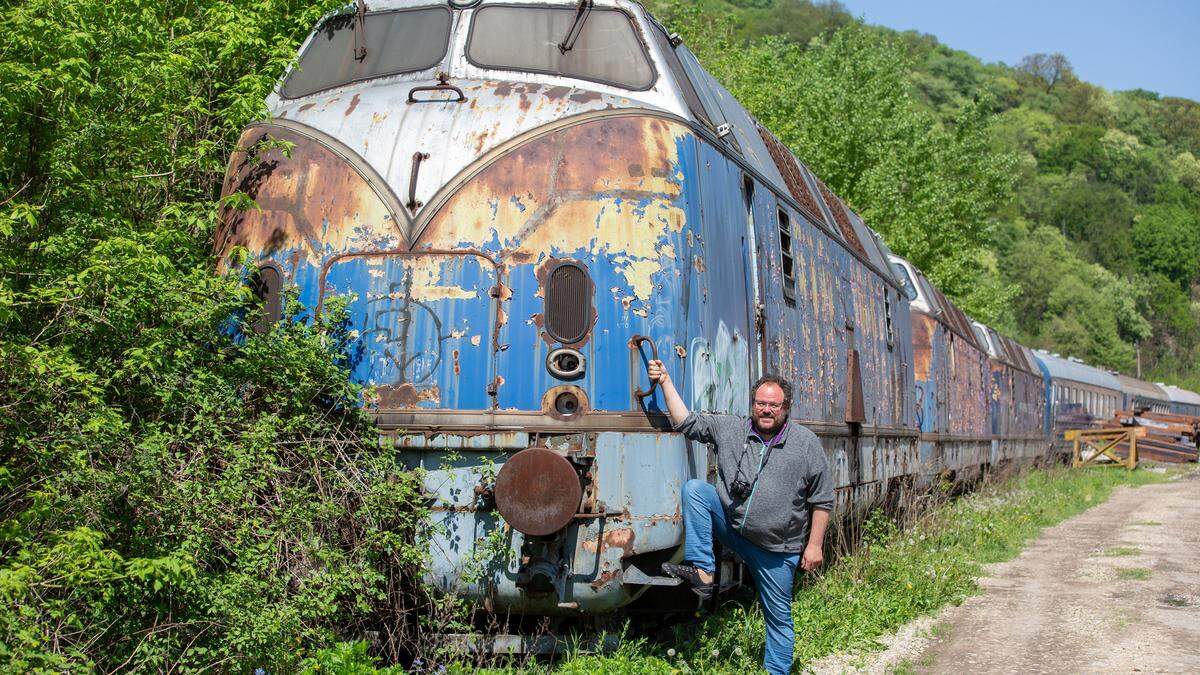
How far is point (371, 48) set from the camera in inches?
265

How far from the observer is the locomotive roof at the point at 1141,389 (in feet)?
143

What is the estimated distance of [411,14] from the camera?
6.77 metres

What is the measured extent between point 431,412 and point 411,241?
863 millimetres

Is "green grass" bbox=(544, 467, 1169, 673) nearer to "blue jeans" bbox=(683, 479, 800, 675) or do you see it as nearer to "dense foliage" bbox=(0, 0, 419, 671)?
"blue jeans" bbox=(683, 479, 800, 675)

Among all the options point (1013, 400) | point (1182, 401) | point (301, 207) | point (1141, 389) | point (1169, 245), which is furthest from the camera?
point (1169, 245)

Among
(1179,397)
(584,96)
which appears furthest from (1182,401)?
(584,96)

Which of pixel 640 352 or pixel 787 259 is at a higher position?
pixel 787 259

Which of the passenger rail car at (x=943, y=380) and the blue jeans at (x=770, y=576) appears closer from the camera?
the blue jeans at (x=770, y=576)

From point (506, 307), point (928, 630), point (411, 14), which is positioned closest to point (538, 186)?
point (506, 307)

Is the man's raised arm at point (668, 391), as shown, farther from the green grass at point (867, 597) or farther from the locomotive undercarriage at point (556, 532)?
the green grass at point (867, 597)

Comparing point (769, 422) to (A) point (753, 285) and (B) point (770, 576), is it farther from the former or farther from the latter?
(A) point (753, 285)

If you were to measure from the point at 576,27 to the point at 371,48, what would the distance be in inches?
49.9

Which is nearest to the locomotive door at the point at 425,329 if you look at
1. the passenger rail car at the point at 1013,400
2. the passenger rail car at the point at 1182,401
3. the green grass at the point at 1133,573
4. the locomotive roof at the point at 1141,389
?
the green grass at the point at 1133,573

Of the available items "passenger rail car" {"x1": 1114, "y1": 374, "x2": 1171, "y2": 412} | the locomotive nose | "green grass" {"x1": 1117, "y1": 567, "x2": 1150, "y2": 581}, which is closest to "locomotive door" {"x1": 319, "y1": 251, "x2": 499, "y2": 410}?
the locomotive nose
